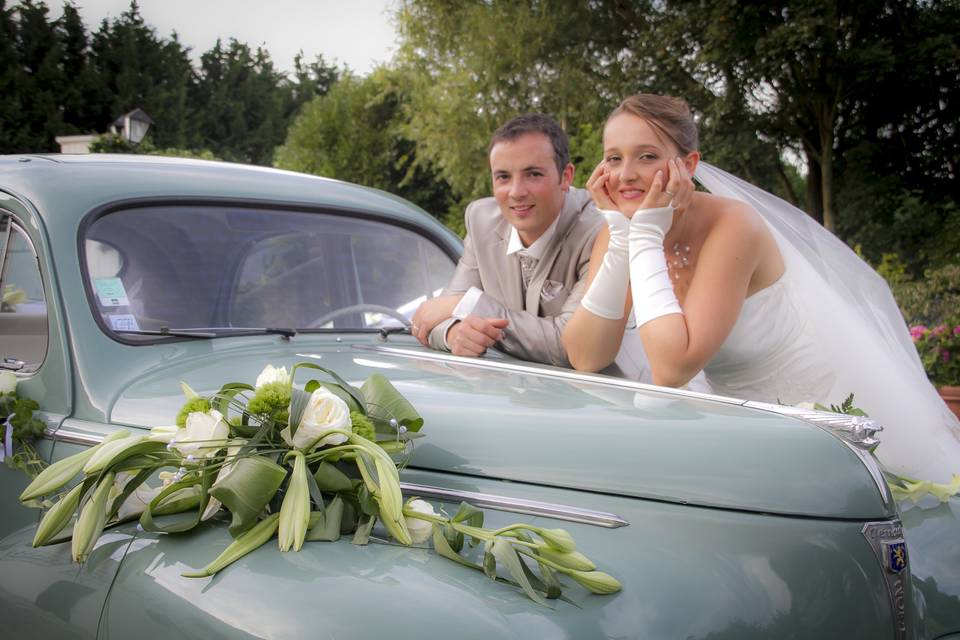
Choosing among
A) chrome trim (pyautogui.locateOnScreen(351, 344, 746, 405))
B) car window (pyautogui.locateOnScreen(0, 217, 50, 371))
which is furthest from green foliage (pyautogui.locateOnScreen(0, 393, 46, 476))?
chrome trim (pyautogui.locateOnScreen(351, 344, 746, 405))

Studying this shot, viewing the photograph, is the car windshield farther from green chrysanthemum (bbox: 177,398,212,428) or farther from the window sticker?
green chrysanthemum (bbox: 177,398,212,428)

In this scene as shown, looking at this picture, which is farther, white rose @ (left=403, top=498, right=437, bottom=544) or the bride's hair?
the bride's hair

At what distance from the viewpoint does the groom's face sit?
10.9 feet

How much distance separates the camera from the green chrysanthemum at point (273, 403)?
1.95 metres

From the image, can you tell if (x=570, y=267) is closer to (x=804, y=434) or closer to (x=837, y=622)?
(x=804, y=434)

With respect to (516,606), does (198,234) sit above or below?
above

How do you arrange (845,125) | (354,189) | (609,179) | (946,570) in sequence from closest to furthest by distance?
(946,570) → (609,179) → (354,189) → (845,125)

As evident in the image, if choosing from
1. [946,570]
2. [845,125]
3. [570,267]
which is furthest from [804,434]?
[845,125]

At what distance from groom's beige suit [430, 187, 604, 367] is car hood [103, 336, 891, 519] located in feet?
1.63

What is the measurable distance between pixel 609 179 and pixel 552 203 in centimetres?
51

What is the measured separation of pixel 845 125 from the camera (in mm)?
17000

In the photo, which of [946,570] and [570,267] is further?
[570,267]

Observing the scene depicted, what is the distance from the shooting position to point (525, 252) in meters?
3.35

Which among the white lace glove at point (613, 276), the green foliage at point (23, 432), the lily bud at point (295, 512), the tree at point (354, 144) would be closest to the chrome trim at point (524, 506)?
the lily bud at point (295, 512)
